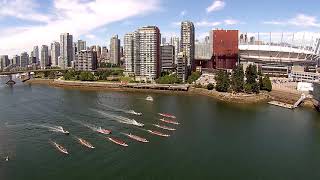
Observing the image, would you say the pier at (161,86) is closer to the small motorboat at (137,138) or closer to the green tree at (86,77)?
the green tree at (86,77)

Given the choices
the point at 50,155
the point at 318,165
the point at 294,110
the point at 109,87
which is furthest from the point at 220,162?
the point at 109,87

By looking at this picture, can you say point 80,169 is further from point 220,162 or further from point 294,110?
point 294,110

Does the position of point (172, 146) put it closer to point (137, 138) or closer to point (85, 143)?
point (137, 138)

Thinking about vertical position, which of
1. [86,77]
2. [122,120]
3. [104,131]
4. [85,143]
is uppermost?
[86,77]

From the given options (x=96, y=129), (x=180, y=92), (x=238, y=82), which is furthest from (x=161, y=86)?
(x=96, y=129)

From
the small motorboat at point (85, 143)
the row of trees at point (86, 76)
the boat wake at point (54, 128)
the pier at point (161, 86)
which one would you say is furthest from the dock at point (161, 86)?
the small motorboat at point (85, 143)
